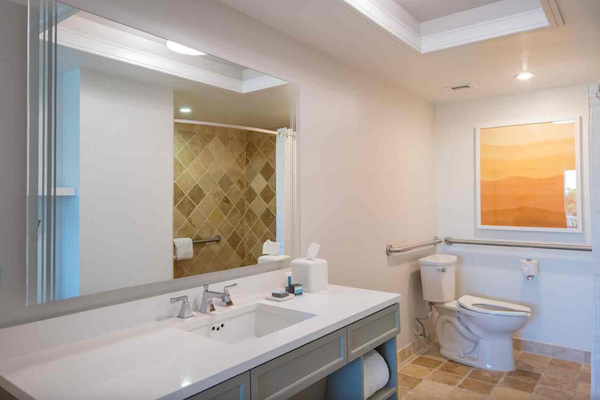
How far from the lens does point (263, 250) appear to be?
2209 millimetres

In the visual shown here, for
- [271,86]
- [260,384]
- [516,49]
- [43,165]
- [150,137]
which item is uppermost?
[516,49]

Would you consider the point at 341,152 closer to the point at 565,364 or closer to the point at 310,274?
the point at 310,274

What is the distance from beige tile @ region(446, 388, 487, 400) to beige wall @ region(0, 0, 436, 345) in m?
0.63

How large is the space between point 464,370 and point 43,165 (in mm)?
3142

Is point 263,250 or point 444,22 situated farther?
point 444,22

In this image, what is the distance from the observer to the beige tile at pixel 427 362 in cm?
333

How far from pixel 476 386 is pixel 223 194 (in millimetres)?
2289

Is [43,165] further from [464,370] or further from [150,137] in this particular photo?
[464,370]

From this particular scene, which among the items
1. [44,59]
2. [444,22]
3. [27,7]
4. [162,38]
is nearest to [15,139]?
[44,59]

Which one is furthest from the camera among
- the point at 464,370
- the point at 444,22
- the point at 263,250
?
the point at 464,370

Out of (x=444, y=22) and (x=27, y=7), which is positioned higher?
(x=444, y=22)

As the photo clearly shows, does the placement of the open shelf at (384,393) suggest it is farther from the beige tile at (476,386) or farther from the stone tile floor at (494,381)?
the beige tile at (476,386)

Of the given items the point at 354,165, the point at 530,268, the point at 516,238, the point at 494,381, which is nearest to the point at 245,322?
the point at 354,165

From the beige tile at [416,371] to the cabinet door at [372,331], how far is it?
1309mm
